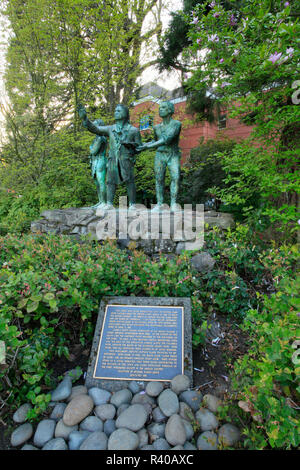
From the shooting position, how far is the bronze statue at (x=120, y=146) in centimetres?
451

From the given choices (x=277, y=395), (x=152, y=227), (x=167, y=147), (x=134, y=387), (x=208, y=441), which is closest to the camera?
(x=277, y=395)

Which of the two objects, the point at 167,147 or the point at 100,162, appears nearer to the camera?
the point at 167,147

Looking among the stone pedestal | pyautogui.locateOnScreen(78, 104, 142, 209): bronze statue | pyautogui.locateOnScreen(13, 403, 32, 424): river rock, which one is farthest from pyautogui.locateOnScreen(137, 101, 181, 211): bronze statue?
pyautogui.locateOnScreen(13, 403, 32, 424): river rock

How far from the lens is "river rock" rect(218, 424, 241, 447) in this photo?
56.8 inches

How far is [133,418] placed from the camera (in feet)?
5.33

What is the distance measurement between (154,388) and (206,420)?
0.40 meters

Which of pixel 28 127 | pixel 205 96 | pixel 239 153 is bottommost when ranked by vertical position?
pixel 239 153

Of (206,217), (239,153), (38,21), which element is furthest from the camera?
(38,21)

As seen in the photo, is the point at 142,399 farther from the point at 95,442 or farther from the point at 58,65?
the point at 58,65

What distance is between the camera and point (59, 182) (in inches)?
293

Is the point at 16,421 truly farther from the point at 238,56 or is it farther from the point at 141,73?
the point at 141,73

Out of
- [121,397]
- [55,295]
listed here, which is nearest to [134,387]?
[121,397]
